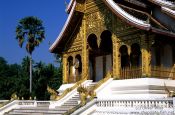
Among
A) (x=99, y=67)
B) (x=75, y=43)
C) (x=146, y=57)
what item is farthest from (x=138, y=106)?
(x=75, y=43)

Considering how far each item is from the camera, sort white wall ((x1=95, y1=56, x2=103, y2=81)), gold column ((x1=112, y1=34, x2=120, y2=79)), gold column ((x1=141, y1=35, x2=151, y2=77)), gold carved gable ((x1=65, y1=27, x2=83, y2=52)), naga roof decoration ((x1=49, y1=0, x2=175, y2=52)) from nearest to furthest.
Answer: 1. naga roof decoration ((x1=49, y1=0, x2=175, y2=52))
2. gold column ((x1=141, y1=35, x2=151, y2=77))
3. gold column ((x1=112, y1=34, x2=120, y2=79))
4. gold carved gable ((x1=65, y1=27, x2=83, y2=52))
5. white wall ((x1=95, y1=56, x2=103, y2=81))

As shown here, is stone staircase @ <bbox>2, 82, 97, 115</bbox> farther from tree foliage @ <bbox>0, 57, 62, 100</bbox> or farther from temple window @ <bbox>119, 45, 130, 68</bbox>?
tree foliage @ <bbox>0, 57, 62, 100</bbox>

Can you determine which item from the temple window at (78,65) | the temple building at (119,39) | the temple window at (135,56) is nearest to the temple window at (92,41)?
Result: the temple building at (119,39)

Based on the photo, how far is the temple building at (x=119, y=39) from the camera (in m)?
16.4

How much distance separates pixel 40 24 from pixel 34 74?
549cm

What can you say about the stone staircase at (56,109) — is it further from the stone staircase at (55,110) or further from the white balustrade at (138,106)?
the white balustrade at (138,106)

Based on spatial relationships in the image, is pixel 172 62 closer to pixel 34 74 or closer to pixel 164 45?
pixel 164 45

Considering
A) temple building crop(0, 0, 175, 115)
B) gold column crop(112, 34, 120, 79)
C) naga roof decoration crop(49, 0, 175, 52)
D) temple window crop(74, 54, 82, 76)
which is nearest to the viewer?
temple building crop(0, 0, 175, 115)

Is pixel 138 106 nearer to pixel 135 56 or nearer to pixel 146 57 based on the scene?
pixel 146 57

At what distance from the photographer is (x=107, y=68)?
2081cm

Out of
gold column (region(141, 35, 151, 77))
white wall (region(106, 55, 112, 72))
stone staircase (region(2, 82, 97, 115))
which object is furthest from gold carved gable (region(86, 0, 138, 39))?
stone staircase (region(2, 82, 97, 115))

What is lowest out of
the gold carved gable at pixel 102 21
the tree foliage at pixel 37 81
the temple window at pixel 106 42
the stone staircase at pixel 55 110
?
the stone staircase at pixel 55 110

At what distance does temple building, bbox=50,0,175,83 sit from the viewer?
16.4 meters

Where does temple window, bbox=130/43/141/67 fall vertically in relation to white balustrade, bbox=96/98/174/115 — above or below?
above
